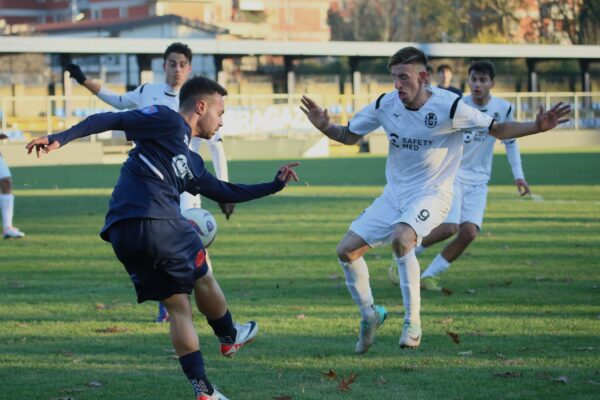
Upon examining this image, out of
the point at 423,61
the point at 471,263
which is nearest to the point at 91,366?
the point at 423,61

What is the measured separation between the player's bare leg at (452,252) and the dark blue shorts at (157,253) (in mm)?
4905

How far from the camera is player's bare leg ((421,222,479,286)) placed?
10969mm

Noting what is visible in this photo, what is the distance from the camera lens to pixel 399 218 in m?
8.26

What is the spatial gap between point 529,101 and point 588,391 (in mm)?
38982

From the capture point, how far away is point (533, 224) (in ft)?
54.8

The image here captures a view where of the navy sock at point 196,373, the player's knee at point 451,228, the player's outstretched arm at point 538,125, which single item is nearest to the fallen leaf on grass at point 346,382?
the navy sock at point 196,373

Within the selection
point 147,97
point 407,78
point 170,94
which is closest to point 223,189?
point 407,78

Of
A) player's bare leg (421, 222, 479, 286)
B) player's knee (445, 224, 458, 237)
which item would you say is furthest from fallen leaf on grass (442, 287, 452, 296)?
player's knee (445, 224, 458, 237)

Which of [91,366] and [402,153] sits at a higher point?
[402,153]

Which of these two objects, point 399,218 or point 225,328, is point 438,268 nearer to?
point 399,218

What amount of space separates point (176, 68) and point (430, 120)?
2511mm

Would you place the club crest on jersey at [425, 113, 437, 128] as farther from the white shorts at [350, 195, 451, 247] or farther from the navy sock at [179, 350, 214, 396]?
the navy sock at [179, 350, 214, 396]

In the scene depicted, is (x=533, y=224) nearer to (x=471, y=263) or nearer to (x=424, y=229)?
(x=471, y=263)

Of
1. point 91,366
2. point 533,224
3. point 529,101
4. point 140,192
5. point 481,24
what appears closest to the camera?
point 140,192
